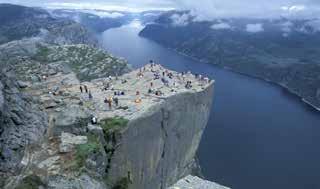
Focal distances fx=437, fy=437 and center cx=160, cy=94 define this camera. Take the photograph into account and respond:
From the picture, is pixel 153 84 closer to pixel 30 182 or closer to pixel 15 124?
pixel 15 124

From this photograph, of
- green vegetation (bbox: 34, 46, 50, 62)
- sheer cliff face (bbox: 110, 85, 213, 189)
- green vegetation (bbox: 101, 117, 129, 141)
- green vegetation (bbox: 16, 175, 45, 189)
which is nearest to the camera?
green vegetation (bbox: 16, 175, 45, 189)

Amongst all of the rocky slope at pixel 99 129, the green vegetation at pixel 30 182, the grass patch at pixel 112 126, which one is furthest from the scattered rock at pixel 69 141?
the green vegetation at pixel 30 182

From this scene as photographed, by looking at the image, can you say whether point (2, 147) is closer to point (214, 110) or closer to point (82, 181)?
point (82, 181)

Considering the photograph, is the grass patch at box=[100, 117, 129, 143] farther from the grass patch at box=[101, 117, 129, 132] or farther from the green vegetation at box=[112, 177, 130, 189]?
the green vegetation at box=[112, 177, 130, 189]

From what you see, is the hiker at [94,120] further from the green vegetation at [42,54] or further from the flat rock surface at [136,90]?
the green vegetation at [42,54]

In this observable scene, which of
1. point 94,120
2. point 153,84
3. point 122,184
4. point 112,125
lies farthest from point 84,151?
point 153,84

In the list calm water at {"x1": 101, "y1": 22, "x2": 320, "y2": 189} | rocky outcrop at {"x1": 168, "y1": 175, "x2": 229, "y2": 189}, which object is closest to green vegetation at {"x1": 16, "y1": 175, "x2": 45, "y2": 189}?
rocky outcrop at {"x1": 168, "y1": 175, "x2": 229, "y2": 189}

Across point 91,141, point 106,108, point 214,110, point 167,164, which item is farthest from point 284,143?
point 91,141
